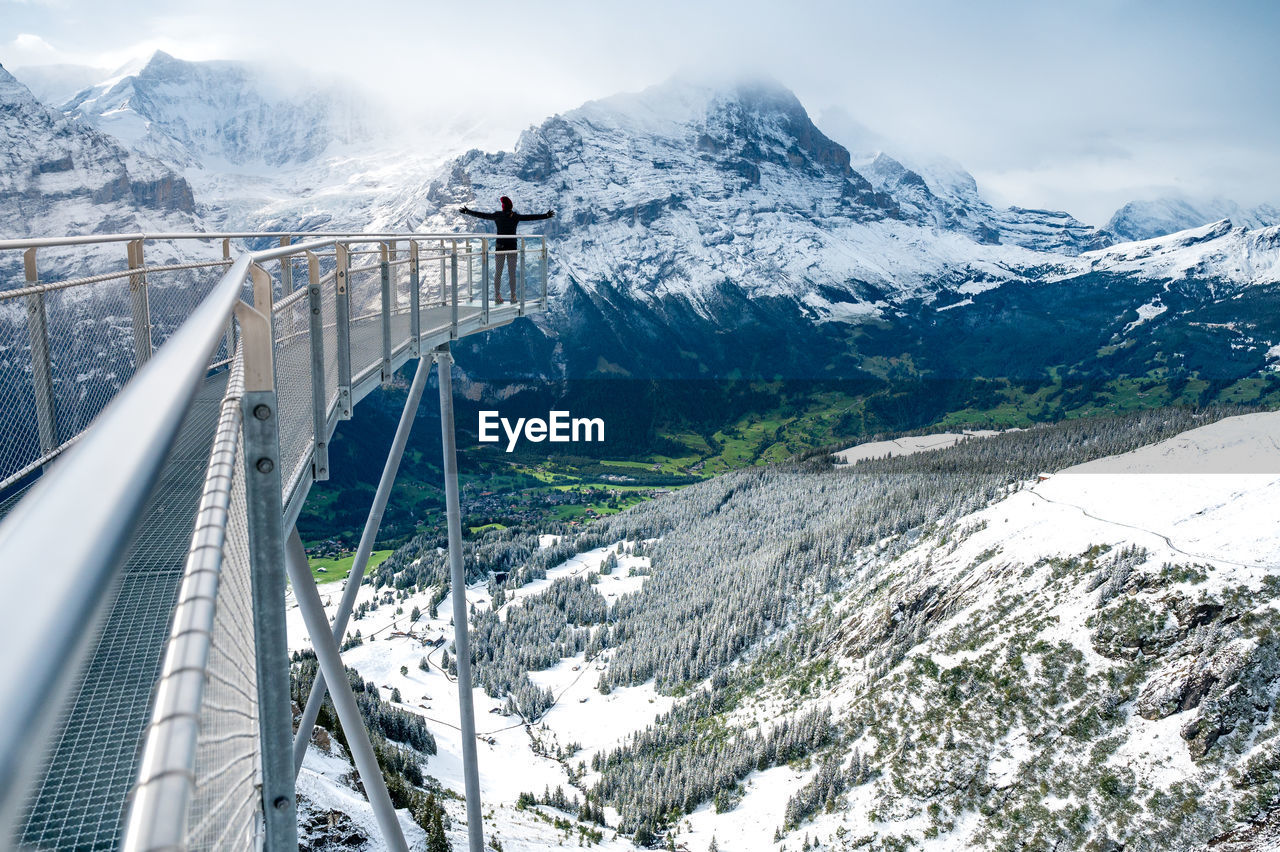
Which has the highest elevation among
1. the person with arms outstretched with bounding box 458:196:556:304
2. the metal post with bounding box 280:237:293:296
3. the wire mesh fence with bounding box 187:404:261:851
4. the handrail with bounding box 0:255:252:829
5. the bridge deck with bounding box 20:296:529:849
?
the person with arms outstretched with bounding box 458:196:556:304

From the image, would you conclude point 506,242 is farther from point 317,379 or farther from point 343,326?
point 317,379

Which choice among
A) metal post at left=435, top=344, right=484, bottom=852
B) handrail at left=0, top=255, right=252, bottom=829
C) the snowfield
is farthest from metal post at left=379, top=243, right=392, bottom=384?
the snowfield

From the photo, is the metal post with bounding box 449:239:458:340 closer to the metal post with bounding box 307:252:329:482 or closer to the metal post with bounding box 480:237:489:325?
the metal post with bounding box 480:237:489:325

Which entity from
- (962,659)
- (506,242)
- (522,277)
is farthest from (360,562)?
(962,659)

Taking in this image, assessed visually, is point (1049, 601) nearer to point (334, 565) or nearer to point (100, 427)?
point (100, 427)

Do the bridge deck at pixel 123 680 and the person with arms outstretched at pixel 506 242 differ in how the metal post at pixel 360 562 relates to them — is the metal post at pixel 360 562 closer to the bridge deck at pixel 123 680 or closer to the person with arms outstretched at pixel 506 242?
the person with arms outstretched at pixel 506 242

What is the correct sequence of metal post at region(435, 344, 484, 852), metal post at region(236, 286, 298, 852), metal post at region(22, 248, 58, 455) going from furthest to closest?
1. metal post at region(435, 344, 484, 852)
2. metal post at region(22, 248, 58, 455)
3. metal post at region(236, 286, 298, 852)

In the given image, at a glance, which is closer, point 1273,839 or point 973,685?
point 1273,839

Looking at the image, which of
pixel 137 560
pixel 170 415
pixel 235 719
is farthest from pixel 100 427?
pixel 137 560
